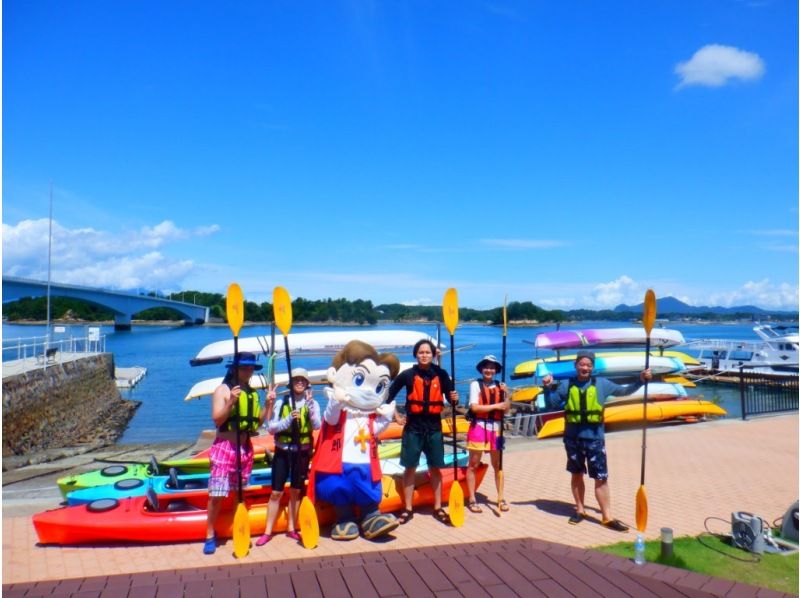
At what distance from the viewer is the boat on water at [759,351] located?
29.9 metres

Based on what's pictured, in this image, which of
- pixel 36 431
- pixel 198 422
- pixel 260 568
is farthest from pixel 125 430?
pixel 260 568

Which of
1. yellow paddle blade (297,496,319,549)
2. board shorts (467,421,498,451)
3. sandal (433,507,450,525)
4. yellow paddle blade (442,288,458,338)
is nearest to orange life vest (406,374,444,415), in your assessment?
board shorts (467,421,498,451)

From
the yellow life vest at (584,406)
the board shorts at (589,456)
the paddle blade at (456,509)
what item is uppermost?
the yellow life vest at (584,406)

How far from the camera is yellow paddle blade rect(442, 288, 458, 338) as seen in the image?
6.72 meters

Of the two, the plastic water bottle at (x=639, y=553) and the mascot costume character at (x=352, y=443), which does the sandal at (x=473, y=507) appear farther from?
the plastic water bottle at (x=639, y=553)

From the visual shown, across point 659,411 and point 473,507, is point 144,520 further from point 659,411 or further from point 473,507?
point 659,411

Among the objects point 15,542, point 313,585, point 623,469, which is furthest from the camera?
point 623,469

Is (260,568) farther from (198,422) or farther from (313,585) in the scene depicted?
(198,422)

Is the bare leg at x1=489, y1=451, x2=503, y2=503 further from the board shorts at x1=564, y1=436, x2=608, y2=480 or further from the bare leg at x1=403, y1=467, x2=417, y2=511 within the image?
the bare leg at x1=403, y1=467, x2=417, y2=511

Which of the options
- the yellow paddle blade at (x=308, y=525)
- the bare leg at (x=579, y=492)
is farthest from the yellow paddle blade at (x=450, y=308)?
the yellow paddle blade at (x=308, y=525)

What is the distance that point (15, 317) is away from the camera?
92.0 metres

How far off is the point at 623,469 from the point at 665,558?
3697 millimetres

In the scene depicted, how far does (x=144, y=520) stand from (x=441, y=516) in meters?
2.90

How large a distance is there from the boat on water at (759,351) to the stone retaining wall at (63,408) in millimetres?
25410
